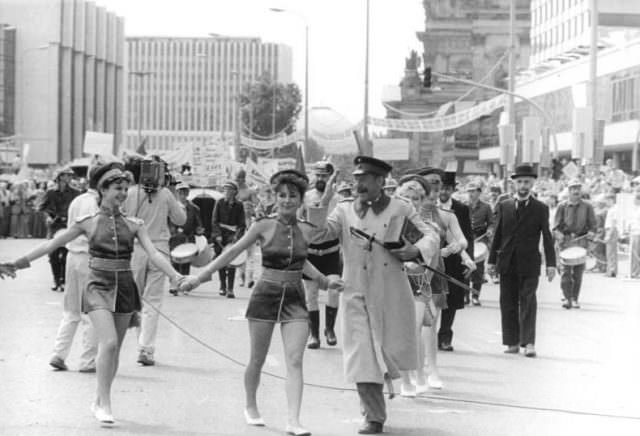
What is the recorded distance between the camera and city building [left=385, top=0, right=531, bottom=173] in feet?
416

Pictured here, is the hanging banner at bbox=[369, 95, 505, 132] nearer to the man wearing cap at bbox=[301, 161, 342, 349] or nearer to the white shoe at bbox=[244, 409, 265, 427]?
the man wearing cap at bbox=[301, 161, 342, 349]

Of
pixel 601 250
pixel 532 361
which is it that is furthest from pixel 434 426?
pixel 601 250

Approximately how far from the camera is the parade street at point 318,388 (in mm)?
9359

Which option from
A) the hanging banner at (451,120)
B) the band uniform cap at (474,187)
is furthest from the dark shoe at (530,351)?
the hanging banner at (451,120)

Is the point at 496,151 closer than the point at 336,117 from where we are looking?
No

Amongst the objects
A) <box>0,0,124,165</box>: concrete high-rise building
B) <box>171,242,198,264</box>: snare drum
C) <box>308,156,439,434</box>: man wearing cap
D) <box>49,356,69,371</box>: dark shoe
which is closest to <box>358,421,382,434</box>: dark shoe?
<box>308,156,439,434</box>: man wearing cap

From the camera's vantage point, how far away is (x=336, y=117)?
92.6 metres

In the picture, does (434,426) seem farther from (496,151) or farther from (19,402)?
(496,151)

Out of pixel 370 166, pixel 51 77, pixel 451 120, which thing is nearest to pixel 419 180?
pixel 370 166

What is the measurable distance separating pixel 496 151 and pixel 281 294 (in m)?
103

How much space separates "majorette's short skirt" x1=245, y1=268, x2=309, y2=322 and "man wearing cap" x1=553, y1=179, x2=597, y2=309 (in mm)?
12064

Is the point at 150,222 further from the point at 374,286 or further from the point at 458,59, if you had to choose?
the point at 458,59

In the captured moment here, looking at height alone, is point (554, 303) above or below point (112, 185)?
below

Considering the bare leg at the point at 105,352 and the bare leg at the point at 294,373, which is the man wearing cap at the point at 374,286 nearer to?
the bare leg at the point at 294,373
